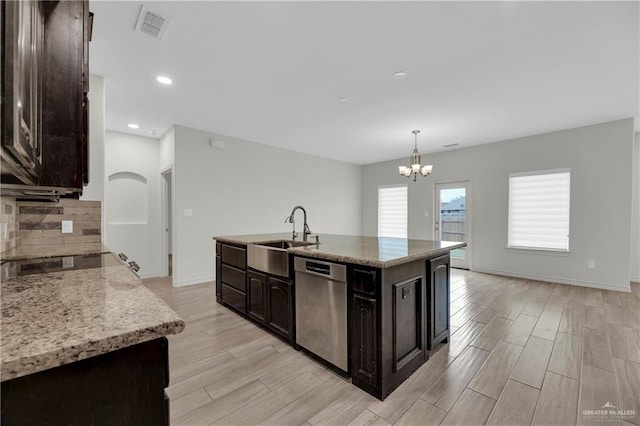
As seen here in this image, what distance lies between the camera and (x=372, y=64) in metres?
2.63

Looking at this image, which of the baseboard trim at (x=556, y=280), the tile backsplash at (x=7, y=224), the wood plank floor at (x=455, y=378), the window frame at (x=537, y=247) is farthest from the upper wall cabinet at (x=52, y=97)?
the baseboard trim at (x=556, y=280)

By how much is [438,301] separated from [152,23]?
325 cm

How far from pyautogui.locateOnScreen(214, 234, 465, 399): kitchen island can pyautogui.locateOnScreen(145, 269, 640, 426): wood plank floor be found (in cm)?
14

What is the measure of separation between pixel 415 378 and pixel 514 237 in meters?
4.39

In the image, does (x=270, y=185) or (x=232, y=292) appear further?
(x=270, y=185)

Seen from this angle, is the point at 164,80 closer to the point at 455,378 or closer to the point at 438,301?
the point at 438,301

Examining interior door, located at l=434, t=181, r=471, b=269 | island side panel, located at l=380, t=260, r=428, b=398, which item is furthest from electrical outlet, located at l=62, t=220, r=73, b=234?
interior door, located at l=434, t=181, r=471, b=269

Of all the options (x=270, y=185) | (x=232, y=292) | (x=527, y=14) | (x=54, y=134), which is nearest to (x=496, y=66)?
(x=527, y=14)

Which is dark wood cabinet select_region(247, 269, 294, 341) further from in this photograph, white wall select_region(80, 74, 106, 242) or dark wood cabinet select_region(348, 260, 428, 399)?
white wall select_region(80, 74, 106, 242)

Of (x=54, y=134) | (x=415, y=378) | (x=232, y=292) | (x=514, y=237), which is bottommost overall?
(x=415, y=378)

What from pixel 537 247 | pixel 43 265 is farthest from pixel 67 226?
pixel 537 247

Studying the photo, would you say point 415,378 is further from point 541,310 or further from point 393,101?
point 393,101

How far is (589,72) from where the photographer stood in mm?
2756

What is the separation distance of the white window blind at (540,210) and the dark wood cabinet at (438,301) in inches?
142
